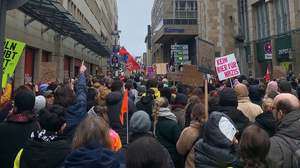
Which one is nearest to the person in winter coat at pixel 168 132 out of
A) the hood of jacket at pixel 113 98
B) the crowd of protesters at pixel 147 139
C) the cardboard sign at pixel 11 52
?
the crowd of protesters at pixel 147 139

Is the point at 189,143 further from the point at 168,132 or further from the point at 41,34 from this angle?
the point at 41,34

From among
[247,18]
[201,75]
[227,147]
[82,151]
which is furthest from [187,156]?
[247,18]

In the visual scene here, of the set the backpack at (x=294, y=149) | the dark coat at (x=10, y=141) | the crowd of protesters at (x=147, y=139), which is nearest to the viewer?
the crowd of protesters at (x=147, y=139)

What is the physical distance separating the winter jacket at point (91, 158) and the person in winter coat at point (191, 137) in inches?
61.1

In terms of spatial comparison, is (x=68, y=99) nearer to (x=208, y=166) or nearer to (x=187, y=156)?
(x=187, y=156)

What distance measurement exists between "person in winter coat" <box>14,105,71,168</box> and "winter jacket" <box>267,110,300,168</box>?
2.16m

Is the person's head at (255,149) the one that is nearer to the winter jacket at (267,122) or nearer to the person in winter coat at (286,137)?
the person in winter coat at (286,137)

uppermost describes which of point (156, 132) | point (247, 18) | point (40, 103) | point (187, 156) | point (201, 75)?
point (247, 18)

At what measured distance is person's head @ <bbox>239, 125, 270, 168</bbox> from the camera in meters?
1.90

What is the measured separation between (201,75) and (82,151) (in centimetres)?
691

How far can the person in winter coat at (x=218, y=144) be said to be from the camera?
230 centimetres

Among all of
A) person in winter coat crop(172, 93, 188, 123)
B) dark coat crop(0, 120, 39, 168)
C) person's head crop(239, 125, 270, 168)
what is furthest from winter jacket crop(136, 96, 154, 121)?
person's head crop(239, 125, 270, 168)

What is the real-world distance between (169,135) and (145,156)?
1.95 m

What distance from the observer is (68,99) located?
360 cm
